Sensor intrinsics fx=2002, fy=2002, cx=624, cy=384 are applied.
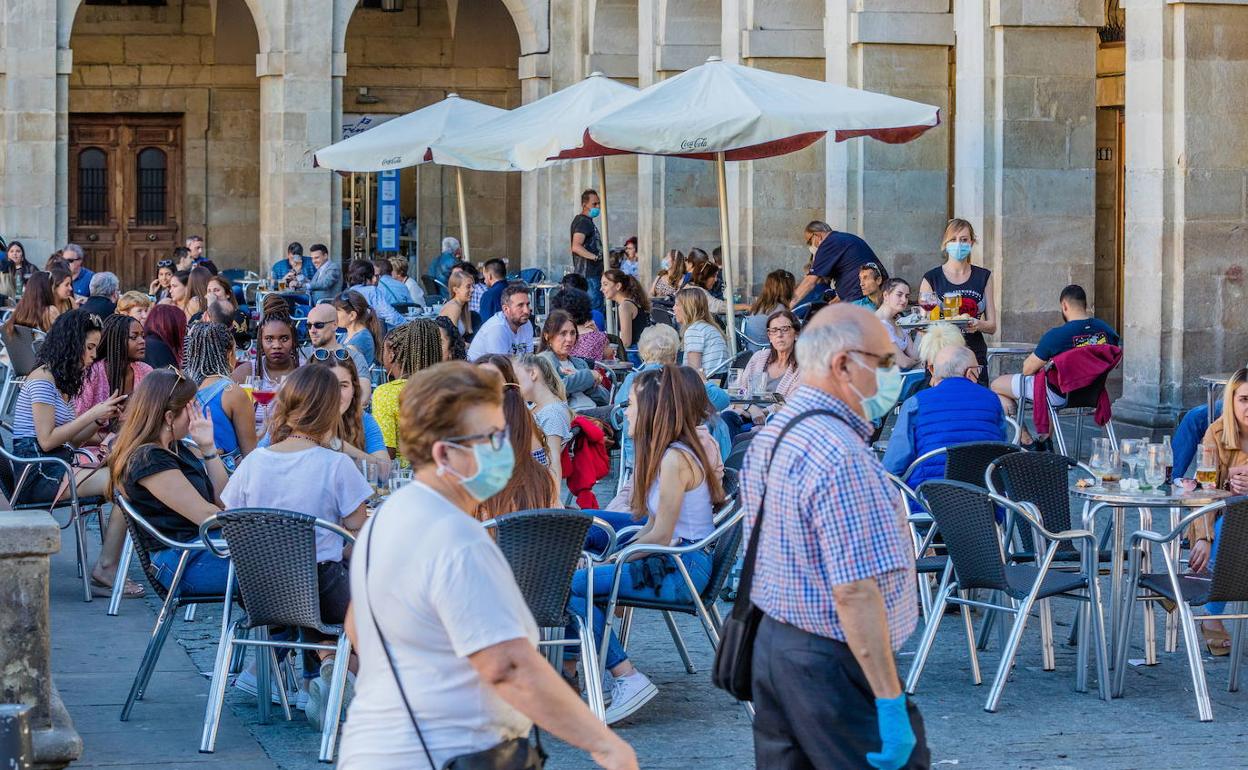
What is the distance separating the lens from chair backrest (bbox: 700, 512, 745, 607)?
6.71 meters

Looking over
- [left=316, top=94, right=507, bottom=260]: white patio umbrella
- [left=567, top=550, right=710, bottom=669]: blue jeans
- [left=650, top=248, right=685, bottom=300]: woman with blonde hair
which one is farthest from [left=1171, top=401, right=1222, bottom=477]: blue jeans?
[left=650, top=248, right=685, bottom=300]: woman with blonde hair

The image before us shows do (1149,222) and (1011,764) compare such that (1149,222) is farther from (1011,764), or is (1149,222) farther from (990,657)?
(1011,764)

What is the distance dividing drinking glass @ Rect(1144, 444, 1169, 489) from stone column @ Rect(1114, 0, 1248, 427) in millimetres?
6194

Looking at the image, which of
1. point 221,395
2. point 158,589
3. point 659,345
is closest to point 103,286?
point 221,395

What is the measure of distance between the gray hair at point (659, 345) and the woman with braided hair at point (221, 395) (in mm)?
1939

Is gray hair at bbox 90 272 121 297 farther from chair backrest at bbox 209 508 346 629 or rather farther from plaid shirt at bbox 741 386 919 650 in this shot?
plaid shirt at bbox 741 386 919 650

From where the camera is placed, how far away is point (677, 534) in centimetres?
683

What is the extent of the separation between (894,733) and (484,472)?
40.7 inches

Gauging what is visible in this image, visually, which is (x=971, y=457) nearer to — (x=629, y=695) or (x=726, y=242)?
(x=629, y=695)

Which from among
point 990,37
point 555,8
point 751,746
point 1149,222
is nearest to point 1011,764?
point 751,746

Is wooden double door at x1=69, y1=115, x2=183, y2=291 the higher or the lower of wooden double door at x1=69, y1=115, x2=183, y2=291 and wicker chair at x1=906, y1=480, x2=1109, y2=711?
the higher

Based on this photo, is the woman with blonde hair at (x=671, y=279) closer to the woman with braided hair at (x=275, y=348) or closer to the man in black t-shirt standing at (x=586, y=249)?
the man in black t-shirt standing at (x=586, y=249)

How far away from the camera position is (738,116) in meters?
12.5

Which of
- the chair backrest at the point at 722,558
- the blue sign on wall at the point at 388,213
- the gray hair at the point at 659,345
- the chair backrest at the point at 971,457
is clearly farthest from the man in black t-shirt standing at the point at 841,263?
the blue sign on wall at the point at 388,213
